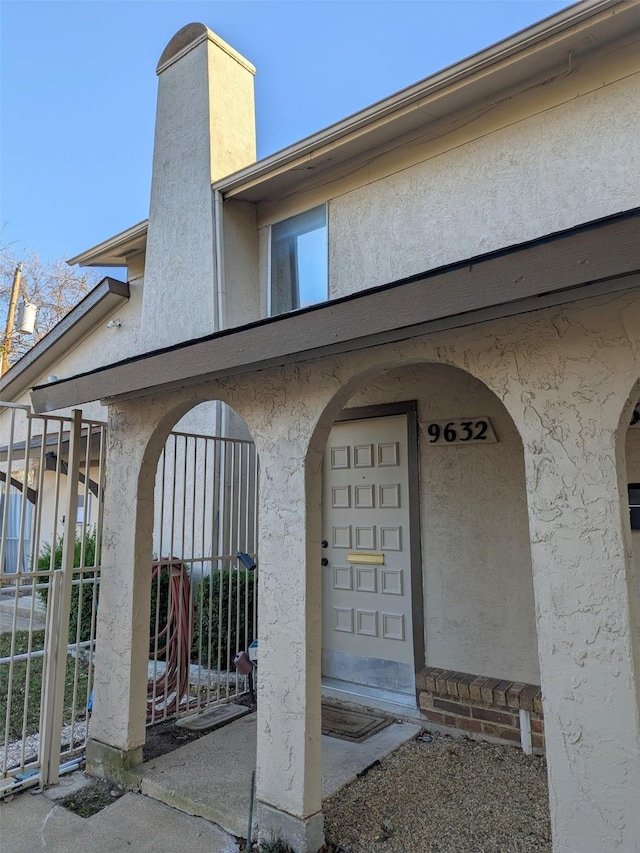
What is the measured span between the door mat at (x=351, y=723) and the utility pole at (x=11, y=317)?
15313mm

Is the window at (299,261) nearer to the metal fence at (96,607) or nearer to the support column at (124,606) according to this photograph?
the metal fence at (96,607)

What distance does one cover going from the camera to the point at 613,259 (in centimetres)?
191

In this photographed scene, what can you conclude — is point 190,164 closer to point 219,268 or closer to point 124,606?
point 219,268

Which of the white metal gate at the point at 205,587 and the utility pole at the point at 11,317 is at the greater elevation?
the utility pole at the point at 11,317

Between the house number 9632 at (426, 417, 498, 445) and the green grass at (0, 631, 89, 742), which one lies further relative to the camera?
the green grass at (0, 631, 89, 742)

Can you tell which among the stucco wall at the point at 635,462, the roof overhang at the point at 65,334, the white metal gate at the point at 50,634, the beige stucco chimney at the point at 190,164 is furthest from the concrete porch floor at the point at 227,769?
the roof overhang at the point at 65,334

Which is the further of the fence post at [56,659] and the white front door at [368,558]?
the white front door at [368,558]

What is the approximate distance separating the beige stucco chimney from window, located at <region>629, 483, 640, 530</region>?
4.81 m

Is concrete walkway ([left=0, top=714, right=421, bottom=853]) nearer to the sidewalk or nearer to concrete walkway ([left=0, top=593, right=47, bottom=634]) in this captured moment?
the sidewalk

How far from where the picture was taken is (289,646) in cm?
312

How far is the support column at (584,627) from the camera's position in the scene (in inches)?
84.0

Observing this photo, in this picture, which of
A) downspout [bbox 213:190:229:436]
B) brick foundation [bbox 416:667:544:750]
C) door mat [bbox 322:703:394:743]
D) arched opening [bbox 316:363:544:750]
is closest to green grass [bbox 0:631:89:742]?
A: door mat [bbox 322:703:394:743]

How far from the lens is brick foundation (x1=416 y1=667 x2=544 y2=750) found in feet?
13.3

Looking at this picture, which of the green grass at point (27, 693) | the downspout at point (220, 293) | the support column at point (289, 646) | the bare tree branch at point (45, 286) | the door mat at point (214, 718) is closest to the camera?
the support column at point (289, 646)
